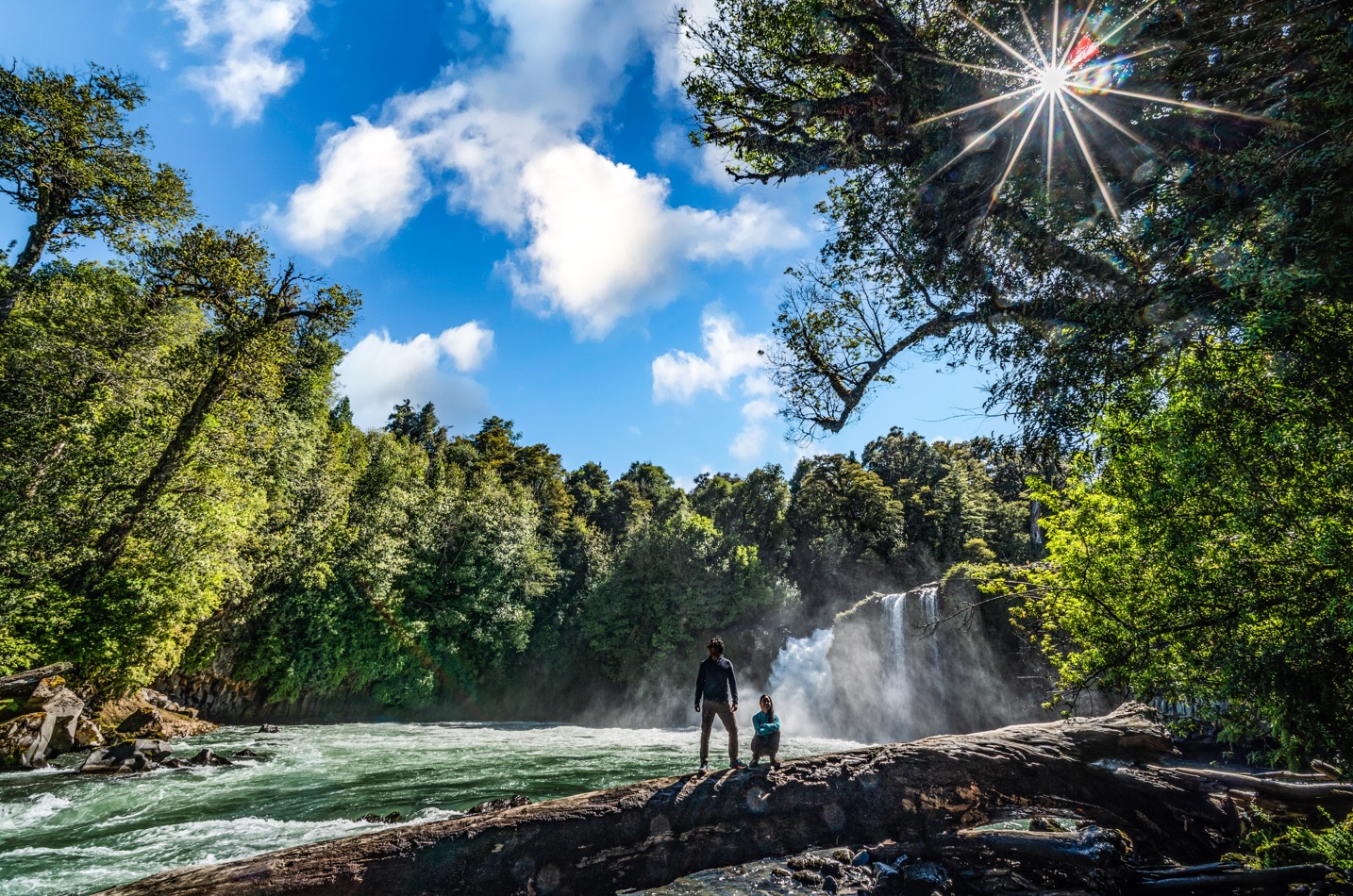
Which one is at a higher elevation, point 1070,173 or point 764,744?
point 1070,173

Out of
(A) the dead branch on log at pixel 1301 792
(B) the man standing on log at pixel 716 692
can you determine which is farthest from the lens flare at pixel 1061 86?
(A) the dead branch on log at pixel 1301 792

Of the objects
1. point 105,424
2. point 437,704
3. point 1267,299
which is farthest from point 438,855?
point 437,704

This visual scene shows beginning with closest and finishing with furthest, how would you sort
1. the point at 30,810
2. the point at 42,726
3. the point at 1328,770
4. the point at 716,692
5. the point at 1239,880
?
1. the point at 1239,880
2. the point at 716,692
3. the point at 1328,770
4. the point at 30,810
5. the point at 42,726

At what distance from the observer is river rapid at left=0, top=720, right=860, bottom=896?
710 centimetres

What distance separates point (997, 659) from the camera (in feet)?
75.5

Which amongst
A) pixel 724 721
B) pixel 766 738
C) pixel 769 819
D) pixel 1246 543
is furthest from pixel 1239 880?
pixel 724 721

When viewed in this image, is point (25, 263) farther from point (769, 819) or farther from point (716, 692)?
point (769, 819)

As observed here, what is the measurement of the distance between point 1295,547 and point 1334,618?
0.89 metres

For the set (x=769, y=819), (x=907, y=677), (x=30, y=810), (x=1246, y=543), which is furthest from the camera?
(x=907, y=677)

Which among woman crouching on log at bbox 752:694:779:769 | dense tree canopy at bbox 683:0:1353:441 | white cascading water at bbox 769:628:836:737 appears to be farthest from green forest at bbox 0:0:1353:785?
woman crouching on log at bbox 752:694:779:769

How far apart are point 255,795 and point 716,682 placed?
10410 mm

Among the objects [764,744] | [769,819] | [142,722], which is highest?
[764,744]

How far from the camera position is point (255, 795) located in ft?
34.4

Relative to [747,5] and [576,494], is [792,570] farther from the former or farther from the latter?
[747,5]
